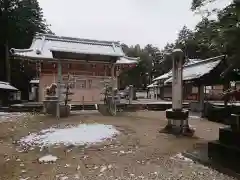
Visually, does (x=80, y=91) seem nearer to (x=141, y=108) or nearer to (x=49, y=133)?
(x=141, y=108)

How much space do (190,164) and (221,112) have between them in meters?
8.45

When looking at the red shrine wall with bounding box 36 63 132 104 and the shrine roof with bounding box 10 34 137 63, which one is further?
the shrine roof with bounding box 10 34 137 63

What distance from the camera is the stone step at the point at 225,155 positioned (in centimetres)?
482

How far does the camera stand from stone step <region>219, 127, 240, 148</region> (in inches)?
199

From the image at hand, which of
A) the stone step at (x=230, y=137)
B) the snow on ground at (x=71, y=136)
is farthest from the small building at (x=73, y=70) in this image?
the stone step at (x=230, y=137)

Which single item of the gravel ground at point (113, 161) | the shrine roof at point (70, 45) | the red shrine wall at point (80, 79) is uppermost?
the shrine roof at point (70, 45)

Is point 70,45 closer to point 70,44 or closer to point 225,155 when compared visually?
point 70,44

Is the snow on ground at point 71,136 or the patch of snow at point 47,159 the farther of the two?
the snow on ground at point 71,136

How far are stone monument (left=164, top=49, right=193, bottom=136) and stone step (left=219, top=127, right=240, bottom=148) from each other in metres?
2.83

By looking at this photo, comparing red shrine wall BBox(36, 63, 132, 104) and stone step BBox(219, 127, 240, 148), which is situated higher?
red shrine wall BBox(36, 63, 132, 104)

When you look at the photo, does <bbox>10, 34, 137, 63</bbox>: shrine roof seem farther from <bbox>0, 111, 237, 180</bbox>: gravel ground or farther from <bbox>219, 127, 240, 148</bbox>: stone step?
<bbox>219, 127, 240, 148</bbox>: stone step

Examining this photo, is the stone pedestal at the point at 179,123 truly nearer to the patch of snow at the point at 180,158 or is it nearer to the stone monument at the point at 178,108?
the stone monument at the point at 178,108

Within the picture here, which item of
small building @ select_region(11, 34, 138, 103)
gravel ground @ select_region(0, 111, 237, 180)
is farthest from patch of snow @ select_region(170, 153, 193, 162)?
small building @ select_region(11, 34, 138, 103)

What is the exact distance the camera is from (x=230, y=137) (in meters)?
5.24
